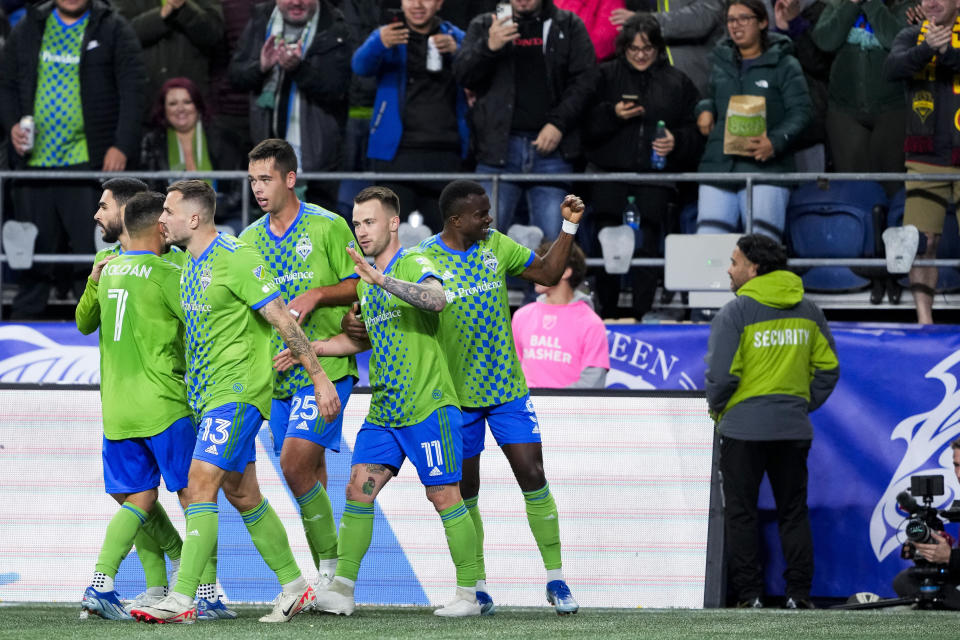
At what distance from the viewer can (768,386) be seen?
33.0ft

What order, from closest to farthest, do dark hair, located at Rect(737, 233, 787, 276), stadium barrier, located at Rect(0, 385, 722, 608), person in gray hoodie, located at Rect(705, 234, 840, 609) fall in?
stadium barrier, located at Rect(0, 385, 722, 608) < person in gray hoodie, located at Rect(705, 234, 840, 609) < dark hair, located at Rect(737, 233, 787, 276)

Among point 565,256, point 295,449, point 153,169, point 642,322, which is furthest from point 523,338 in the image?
point 153,169

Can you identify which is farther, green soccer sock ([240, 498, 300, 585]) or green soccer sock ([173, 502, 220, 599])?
green soccer sock ([240, 498, 300, 585])

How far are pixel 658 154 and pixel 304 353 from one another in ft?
18.6

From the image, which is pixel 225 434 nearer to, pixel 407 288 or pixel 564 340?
pixel 407 288

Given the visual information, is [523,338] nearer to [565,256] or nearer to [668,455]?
[668,455]

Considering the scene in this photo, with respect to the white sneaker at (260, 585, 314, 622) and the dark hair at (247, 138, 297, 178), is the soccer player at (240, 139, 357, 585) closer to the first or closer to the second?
the dark hair at (247, 138, 297, 178)

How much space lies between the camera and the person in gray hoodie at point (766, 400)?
32.4 feet

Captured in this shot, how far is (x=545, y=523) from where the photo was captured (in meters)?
8.43

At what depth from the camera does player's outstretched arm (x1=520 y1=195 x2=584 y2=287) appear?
27.6ft

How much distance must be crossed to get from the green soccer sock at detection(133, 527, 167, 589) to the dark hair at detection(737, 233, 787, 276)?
4.61 m

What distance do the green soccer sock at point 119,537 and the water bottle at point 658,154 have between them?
5.92 m

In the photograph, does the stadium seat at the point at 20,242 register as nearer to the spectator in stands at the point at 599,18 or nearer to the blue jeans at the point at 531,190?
the blue jeans at the point at 531,190

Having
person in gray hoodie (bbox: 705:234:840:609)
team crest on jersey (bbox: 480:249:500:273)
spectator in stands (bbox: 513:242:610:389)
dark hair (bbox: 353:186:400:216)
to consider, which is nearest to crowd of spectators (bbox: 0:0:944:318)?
spectator in stands (bbox: 513:242:610:389)
